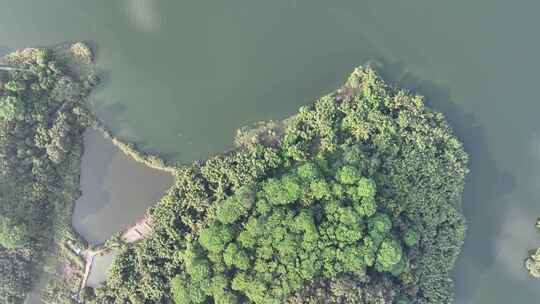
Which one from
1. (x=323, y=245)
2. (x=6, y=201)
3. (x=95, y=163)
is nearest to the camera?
(x=323, y=245)

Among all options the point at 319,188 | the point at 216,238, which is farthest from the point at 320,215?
the point at 216,238

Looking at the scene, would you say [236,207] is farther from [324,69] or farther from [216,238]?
[324,69]

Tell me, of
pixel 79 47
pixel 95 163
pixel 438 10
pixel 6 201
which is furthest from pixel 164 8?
pixel 438 10

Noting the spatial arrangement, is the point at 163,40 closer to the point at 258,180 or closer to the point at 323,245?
the point at 258,180

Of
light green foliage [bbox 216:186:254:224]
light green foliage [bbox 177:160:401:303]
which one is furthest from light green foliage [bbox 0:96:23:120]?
light green foliage [bbox 216:186:254:224]

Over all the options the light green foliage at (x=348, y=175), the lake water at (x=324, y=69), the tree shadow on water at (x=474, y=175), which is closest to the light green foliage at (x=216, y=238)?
the lake water at (x=324, y=69)

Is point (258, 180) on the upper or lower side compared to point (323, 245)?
upper
